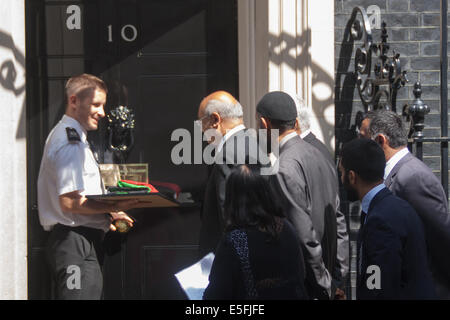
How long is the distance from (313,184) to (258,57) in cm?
192

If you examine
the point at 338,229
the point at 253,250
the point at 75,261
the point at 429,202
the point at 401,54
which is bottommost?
the point at 75,261

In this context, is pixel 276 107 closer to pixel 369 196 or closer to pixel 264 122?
pixel 264 122

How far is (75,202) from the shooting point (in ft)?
15.5

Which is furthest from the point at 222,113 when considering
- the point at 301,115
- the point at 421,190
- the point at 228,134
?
the point at 421,190

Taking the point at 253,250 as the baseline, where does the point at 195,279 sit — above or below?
below

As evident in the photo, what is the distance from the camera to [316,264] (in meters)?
4.09

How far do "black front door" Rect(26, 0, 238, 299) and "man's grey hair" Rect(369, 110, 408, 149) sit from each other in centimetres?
191

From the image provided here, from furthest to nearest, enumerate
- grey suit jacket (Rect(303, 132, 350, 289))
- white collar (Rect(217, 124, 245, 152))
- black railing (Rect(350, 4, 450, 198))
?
black railing (Rect(350, 4, 450, 198)) → grey suit jacket (Rect(303, 132, 350, 289)) → white collar (Rect(217, 124, 245, 152))

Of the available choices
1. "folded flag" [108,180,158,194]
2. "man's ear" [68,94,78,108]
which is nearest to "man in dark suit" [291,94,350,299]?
"folded flag" [108,180,158,194]

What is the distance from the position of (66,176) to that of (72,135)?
0.91 ft

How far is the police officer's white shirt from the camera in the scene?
15.4 feet

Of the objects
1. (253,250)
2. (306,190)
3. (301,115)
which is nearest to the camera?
(253,250)

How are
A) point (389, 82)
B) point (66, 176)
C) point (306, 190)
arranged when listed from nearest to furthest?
point (306, 190), point (66, 176), point (389, 82)
